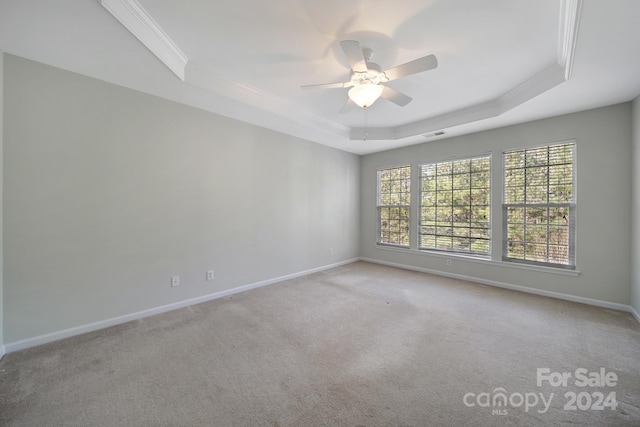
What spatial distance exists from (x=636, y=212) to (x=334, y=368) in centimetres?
390

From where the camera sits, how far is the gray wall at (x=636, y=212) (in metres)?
2.76

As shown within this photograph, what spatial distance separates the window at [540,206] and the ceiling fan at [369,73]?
2559 millimetres

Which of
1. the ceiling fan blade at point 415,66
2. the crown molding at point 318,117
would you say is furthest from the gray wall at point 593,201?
the ceiling fan blade at point 415,66

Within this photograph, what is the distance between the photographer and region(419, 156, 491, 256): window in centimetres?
416

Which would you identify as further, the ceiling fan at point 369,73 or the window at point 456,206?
the window at point 456,206

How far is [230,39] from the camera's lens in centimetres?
216

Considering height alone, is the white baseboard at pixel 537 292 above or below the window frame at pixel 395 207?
below

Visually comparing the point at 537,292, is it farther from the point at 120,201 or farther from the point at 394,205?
the point at 120,201

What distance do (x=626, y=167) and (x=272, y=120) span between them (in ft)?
15.0

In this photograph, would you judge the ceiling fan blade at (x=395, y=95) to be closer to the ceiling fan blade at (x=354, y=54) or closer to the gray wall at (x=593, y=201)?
the ceiling fan blade at (x=354, y=54)

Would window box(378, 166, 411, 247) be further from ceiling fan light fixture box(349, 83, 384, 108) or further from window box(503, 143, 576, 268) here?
ceiling fan light fixture box(349, 83, 384, 108)

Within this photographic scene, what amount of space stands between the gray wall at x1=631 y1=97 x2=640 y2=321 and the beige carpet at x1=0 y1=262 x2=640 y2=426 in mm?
272

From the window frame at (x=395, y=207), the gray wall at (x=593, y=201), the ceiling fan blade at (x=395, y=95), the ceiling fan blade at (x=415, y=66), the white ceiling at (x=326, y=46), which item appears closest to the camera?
the white ceiling at (x=326, y=46)

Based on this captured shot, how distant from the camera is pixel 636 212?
2.83 metres
